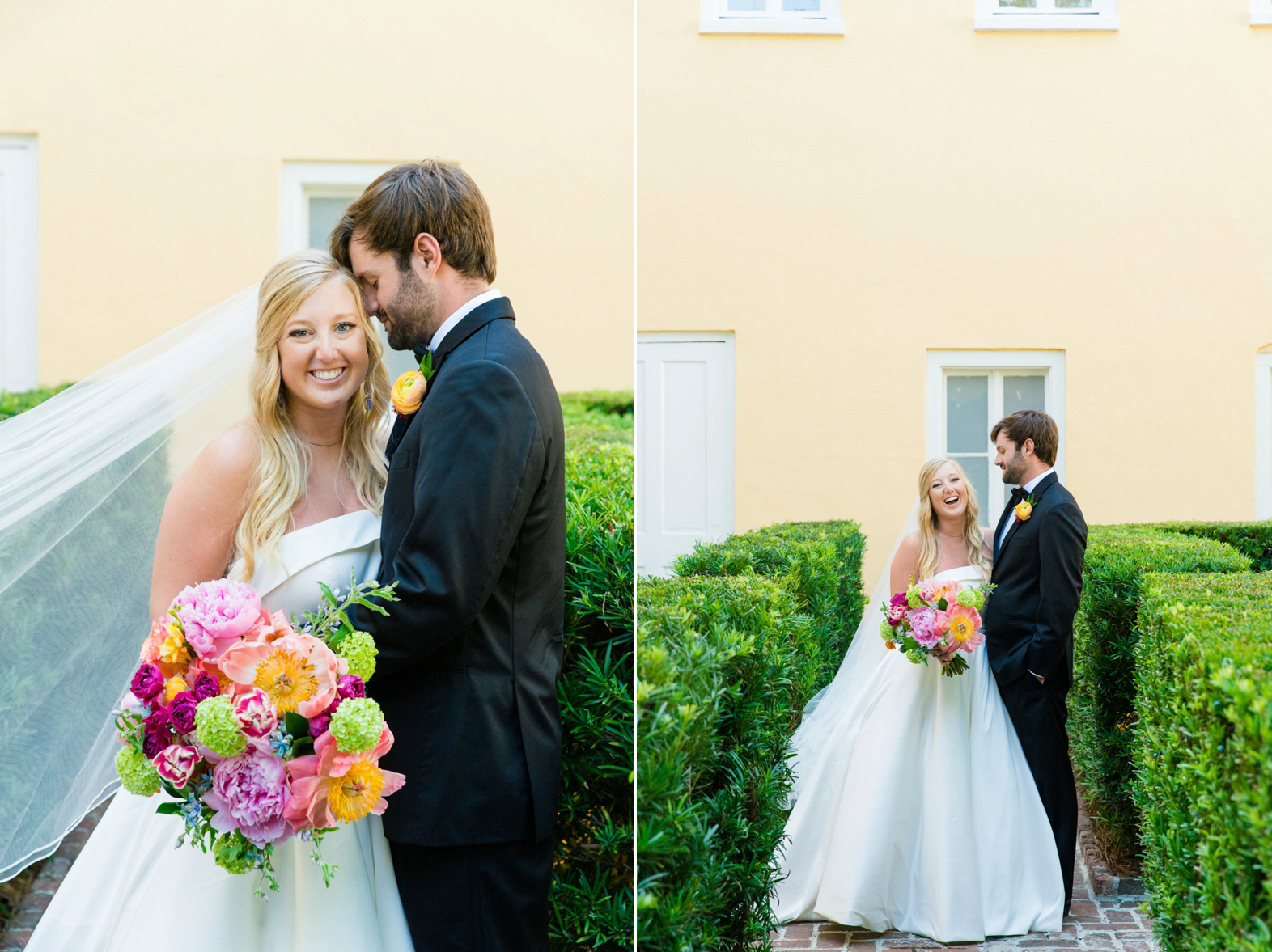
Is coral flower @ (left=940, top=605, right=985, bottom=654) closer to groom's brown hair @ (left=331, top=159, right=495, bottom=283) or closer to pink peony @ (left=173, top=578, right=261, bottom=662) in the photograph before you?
groom's brown hair @ (left=331, top=159, right=495, bottom=283)

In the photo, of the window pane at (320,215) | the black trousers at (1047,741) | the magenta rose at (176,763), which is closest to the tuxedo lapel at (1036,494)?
the black trousers at (1047,741)

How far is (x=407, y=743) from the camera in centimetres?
171

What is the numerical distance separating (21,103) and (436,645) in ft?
20.5

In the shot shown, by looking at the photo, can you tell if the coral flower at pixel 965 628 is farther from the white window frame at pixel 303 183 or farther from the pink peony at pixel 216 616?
the white window frame at pixel 303 183

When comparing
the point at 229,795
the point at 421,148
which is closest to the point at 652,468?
the point at 229,795

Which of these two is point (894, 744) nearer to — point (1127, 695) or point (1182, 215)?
point (1127, 695)

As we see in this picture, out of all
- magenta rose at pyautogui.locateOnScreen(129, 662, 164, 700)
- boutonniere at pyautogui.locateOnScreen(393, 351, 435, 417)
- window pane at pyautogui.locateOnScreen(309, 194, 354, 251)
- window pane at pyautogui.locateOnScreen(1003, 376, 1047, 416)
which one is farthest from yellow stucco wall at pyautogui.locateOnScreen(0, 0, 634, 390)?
magenta rose at pyautogui.locateOnScreen(129, 662, 164, 700)

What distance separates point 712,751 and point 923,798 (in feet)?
3.63

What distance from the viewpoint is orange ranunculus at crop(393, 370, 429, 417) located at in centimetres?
180

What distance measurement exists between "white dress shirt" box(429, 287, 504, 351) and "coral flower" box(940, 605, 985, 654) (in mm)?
1569

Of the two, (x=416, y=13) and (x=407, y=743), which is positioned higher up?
(x=416, y=13)

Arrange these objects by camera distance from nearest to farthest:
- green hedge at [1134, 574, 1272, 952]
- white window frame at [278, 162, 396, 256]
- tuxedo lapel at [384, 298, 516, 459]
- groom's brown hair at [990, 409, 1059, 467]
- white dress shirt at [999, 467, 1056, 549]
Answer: green hedge at [1134, 574, 1272, 952] → tuxedo lapel at [384, 298, 516, 459] → white dress shirt at [999, 467, 1056, 549] → groom's brown hair at [990, 409, 1059, 467] → white window frame at [278, 162, 396, 256]

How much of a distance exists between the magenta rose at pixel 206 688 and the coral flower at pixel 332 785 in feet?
0.53

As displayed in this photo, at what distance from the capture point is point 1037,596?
2.65 m
